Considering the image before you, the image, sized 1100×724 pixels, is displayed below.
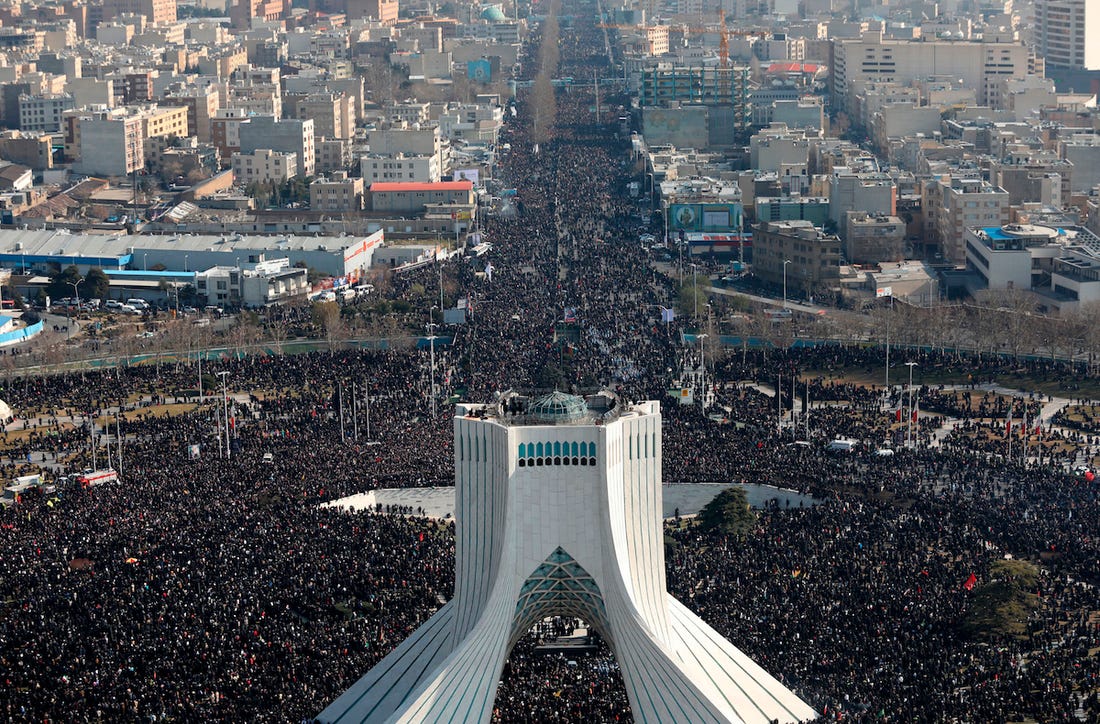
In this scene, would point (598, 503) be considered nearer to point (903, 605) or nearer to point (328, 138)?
point (903, 605)

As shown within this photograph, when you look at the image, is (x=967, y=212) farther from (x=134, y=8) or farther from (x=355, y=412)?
(x=134, y=8)

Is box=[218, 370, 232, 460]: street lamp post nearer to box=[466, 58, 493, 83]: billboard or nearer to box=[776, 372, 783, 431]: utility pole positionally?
box=[776, 372, 783, 431]: utility pole

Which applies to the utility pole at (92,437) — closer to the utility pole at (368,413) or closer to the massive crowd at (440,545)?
the massive crowd at (440,545)

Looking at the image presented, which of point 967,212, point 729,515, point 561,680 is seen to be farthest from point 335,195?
point 561,680

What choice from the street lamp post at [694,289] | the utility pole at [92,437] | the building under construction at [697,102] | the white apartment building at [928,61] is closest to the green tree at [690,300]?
the street lamp post at [694,289]

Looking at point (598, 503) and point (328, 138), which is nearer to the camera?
point (598, 503)

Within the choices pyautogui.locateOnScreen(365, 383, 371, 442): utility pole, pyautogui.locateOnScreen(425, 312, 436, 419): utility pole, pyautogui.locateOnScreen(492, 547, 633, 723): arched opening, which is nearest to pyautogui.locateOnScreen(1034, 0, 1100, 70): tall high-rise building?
pyautogui.locateOnScreen(425, 312, 436, 419): utility pole

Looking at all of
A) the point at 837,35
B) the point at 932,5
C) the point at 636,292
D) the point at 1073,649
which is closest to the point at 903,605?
the point at 1073,649
